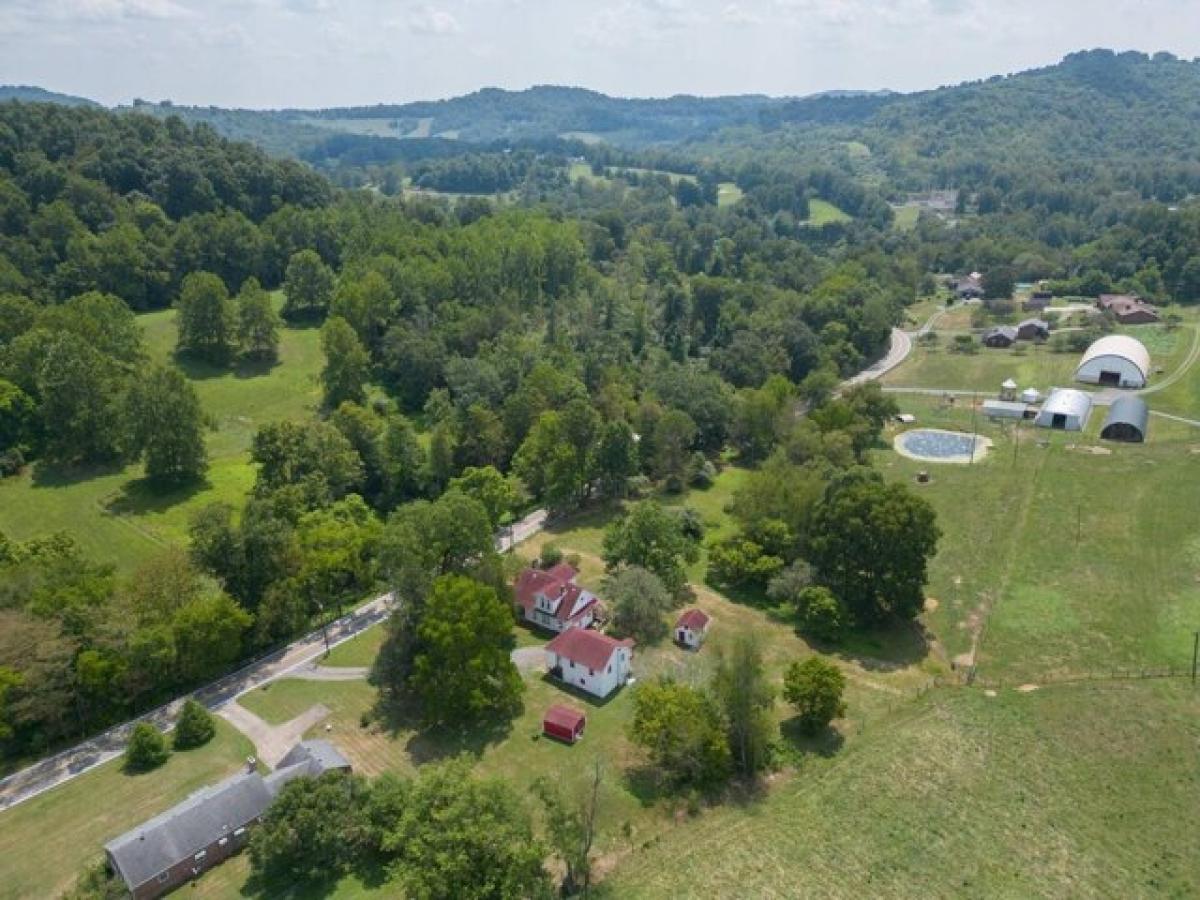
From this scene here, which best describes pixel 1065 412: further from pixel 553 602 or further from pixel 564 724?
pixel 564 724

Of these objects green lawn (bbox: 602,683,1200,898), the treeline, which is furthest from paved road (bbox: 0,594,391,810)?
the treeline

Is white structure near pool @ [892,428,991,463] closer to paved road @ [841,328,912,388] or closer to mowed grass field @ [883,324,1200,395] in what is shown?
paved road @ [841,328,912,388]

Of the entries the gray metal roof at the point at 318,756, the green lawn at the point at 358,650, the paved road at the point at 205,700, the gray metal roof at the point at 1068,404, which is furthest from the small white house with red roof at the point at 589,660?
the gray metal roof at the point at 1068,404

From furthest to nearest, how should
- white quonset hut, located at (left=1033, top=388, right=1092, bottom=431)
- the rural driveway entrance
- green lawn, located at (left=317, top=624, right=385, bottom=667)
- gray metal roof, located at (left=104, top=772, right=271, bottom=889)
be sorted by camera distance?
white quonset hut, located at (left=1033, top=388, right=1092, bottom=431), green lawn, located at (left=317, top=624, right=385, bottom=667), the rural driveway entrance, gray metal roof, located at (left=104, top=772, right=271, bottom=889)

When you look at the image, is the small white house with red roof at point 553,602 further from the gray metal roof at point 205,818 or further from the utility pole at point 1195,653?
the utility pole at point 1195,653

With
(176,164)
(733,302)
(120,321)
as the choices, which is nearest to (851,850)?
(120,321)

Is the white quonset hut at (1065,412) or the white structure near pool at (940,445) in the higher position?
the white quonset hut at (1065,412)

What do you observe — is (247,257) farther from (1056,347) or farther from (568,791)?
(1056,347)
